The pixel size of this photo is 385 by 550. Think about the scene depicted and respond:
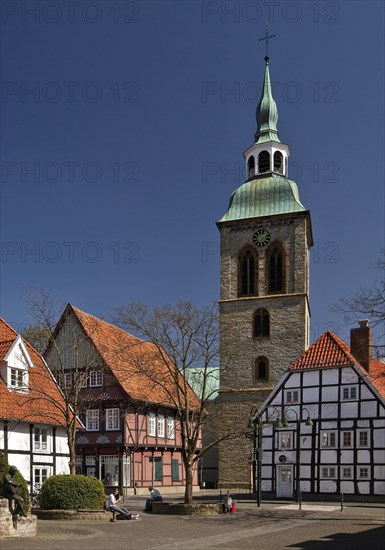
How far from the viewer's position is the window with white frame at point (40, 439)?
35.2 m

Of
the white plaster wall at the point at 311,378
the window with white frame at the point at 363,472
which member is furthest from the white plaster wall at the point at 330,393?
the window with white frame at the point at 363,472

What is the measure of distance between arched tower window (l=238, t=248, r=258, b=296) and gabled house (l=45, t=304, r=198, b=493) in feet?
45.0

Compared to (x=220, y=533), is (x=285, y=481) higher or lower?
lower

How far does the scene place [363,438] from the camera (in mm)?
41312

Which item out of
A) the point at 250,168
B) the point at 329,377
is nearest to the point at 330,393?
the point at 329,377

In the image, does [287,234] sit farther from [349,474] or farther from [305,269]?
[349,474]

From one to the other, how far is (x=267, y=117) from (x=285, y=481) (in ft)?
114

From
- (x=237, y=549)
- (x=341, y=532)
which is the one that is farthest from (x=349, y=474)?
(x=237, y=549)

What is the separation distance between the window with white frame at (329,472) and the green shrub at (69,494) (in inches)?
→ 770

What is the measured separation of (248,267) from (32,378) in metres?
27.7

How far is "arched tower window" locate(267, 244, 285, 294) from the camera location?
2324 inches

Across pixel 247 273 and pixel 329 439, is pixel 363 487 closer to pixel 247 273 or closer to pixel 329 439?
pixel 329 439

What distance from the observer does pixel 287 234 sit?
194 ft

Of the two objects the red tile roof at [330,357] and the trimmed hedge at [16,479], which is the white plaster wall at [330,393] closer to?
the red tile roof at [330,357]
